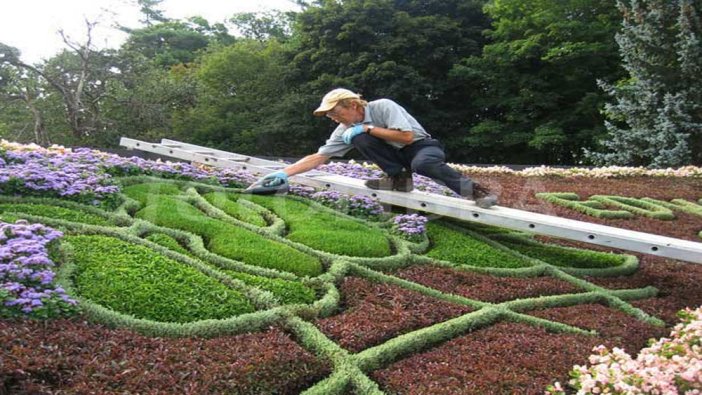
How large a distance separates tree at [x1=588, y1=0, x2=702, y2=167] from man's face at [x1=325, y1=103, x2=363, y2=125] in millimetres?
10641

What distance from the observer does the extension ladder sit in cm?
390

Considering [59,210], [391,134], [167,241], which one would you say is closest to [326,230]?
[391,134]

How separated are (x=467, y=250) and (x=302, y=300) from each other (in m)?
1.78

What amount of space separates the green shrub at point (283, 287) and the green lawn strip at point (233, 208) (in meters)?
1.21

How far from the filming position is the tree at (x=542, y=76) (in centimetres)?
1841

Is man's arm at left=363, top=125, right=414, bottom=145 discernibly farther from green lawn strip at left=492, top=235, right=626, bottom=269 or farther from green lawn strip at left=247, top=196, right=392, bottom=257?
green lawn strip at left=492, top=235, right=626, bottom=269

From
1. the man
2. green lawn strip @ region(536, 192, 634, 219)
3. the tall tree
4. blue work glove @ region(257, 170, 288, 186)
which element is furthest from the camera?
the tall tree

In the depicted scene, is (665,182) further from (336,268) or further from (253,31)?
(253,31)

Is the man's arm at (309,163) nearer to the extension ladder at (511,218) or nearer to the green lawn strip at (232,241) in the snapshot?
the extension ladder at (511,218)

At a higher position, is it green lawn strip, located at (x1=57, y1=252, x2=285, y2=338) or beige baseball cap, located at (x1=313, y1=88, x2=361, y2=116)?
beige baseball cap, located at (x1=313, y1=88, x2=361, y2=116)

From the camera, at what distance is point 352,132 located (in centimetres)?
455

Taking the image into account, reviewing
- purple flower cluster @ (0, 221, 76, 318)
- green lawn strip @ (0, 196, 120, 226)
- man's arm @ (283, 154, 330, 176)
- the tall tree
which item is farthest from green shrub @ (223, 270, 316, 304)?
the tall tree

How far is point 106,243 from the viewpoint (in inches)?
135

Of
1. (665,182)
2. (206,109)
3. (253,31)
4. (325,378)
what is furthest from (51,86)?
(325,378)
